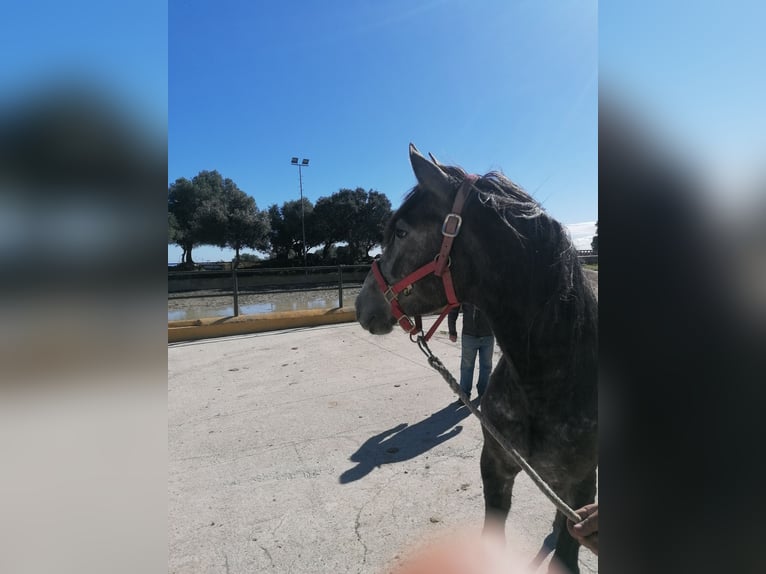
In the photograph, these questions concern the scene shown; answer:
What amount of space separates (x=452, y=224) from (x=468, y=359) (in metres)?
3.36

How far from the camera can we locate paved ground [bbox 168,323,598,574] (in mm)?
2244

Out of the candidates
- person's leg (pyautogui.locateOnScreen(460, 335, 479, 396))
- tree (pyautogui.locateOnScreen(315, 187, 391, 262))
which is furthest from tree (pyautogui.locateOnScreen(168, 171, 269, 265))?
person's leg (pyautogui.locateOnScreen(460, 335, 479, 396))

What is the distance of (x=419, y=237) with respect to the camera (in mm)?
1640

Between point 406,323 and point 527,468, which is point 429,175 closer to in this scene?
point 406,323

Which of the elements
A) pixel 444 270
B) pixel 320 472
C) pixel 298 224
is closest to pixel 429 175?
pixel 444 270

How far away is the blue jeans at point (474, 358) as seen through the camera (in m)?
4.51

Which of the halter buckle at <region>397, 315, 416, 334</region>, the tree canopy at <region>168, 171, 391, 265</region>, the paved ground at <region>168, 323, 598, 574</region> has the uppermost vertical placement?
the tree canopy at <region>168, 171, 391, 265</region>

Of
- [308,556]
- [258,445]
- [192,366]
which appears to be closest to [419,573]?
[308,556]

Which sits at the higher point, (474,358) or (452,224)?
(452,224)

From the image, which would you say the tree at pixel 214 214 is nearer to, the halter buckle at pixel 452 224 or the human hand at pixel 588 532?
the halter buckle at pixel 452 224

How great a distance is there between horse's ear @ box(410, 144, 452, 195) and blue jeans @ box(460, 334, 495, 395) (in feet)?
10.4

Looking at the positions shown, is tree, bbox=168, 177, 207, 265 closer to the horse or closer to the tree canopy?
the tree canopy
